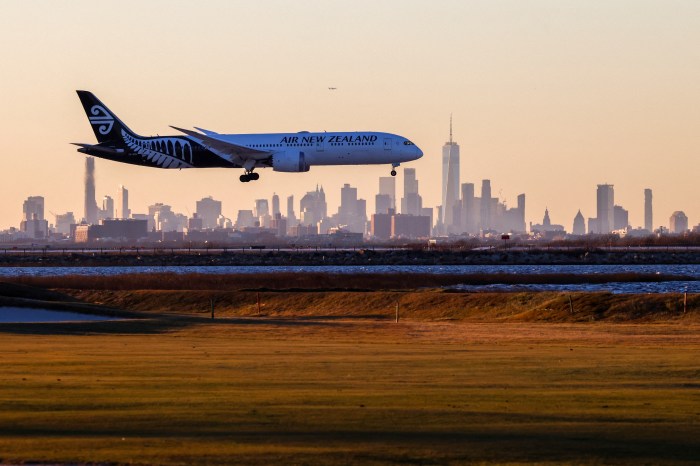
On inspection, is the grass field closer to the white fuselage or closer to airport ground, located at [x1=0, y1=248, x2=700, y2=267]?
the white fuselage

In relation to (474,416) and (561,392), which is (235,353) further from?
(474,416)

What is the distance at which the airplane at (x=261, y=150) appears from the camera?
8988 centimetres

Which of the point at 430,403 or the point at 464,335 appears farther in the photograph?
the point at 464,335

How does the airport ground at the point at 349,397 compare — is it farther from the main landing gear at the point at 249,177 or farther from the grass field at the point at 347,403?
the main landing gear at the point at 249,177

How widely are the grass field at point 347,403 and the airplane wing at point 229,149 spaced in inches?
2185

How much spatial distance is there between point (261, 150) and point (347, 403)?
7110 centimetres

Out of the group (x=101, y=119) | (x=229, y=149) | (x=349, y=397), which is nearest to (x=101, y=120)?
(x=101, y=119)

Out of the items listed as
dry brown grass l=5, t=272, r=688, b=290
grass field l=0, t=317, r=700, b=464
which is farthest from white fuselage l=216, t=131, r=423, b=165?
grass field l=0, t=317, r=700, b=464

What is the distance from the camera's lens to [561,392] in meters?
21.8

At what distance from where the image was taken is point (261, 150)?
90.4 m

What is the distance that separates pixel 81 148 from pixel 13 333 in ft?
181

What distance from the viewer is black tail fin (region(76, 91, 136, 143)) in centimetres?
9956

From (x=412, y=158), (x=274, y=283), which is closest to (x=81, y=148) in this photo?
(x=274, y=283)

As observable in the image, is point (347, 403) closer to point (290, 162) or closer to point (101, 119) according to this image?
point (290, 162)
